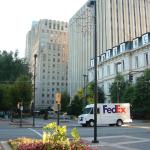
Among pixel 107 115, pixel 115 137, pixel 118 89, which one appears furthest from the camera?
pixel 118 89

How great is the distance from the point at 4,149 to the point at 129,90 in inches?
1882

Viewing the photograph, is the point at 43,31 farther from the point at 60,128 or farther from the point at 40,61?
the point at 60,128

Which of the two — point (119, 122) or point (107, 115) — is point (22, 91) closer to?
point (107, 115)

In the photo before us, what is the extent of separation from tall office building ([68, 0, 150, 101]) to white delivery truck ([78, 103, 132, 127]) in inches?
709

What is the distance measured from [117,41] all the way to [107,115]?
205 ft

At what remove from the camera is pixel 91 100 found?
2975 inches

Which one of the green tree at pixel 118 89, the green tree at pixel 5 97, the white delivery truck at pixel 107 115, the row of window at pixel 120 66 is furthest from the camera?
the green tree at pixel 5 97

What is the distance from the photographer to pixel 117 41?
10188 centimetres

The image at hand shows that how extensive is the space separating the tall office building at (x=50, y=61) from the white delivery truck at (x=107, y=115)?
11738 centimetres

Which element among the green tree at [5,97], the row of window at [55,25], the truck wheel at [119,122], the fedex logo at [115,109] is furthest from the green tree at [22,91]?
the row of window at [55,25]

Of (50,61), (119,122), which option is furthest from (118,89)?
(50,61)

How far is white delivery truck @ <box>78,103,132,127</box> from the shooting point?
135ft

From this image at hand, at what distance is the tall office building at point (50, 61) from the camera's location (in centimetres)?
16138

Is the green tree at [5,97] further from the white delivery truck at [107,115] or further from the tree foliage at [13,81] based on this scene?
the white delivery truck at [107,115]
